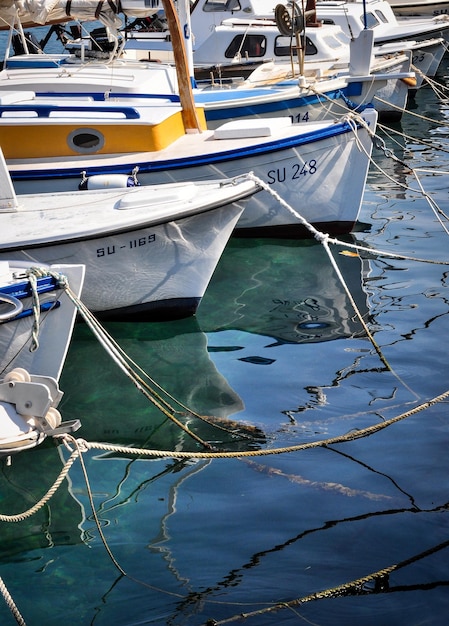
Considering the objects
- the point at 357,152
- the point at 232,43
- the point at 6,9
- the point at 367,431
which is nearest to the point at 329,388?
the point at 367,431

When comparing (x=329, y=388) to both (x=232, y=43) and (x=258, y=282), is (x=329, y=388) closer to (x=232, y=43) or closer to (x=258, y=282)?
(x=258, y=282)

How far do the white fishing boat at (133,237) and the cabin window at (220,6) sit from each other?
1138cm

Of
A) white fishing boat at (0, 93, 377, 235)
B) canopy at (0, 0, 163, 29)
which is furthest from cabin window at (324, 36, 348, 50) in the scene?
white fishing boat at (0, 93, 377, 235)

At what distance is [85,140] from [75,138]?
12cm

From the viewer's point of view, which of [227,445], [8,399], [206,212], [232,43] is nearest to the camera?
[8,399]

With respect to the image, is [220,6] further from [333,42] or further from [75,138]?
[75,138]

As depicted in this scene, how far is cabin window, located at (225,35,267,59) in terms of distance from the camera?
17609mm

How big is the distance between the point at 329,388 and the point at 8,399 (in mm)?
2637

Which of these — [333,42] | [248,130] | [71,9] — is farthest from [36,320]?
[333,42]

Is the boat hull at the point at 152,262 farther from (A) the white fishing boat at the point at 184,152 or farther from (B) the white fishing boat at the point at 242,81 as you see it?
(B) the white fishing boat at the point at 242,81

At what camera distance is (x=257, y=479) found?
5902mm

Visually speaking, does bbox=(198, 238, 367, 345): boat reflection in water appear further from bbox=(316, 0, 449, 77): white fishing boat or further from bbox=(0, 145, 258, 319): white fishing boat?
bbox=(316, 0, 449, 77): white fishing boat

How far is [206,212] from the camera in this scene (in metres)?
8.20

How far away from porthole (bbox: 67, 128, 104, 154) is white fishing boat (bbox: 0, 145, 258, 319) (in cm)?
144
